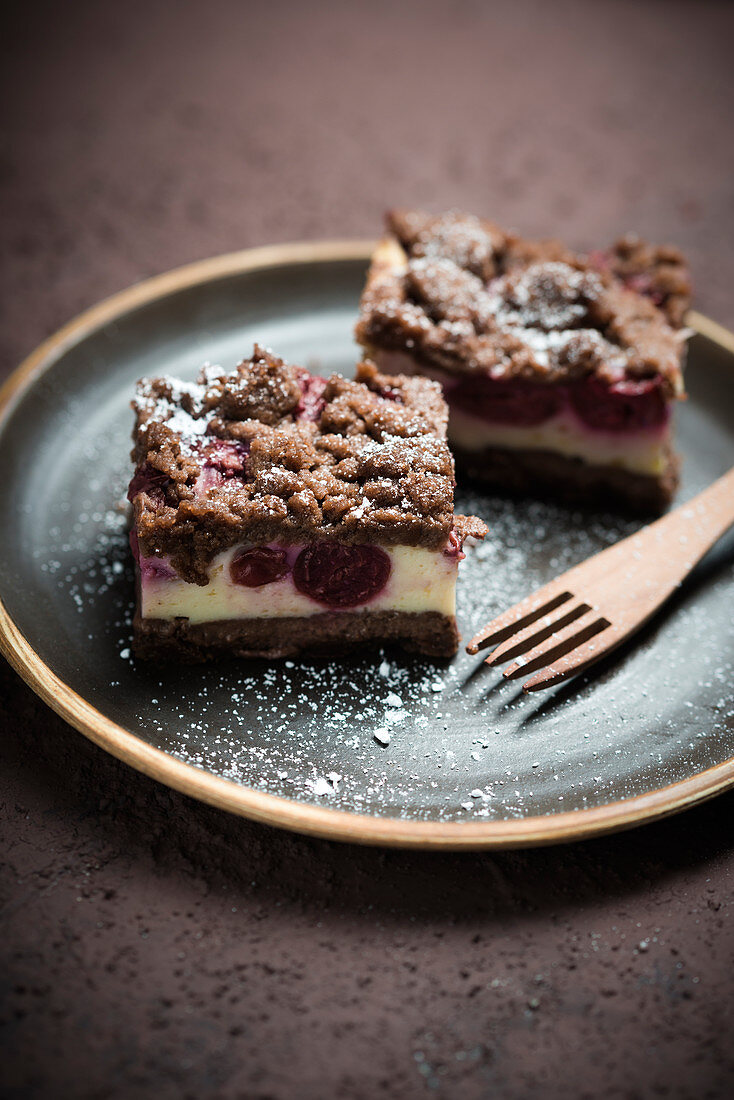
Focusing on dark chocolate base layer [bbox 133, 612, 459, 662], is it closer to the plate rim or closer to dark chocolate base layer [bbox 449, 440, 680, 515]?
the plate rim

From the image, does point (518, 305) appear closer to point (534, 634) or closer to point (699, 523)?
point (699, 523)

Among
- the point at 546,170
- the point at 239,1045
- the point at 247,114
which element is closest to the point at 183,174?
the point at 247,114

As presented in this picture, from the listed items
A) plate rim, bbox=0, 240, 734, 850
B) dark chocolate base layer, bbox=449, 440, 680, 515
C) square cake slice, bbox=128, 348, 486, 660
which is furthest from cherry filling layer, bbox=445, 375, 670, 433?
plate rim, bbox=0, 240, 734, 850

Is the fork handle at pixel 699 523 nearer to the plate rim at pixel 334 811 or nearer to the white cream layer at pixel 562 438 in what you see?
the white cream layer at pixel 562 438

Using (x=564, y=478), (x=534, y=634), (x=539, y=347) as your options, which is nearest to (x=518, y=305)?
(x=539, y=347)

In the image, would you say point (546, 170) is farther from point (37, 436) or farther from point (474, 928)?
point (474, 928)

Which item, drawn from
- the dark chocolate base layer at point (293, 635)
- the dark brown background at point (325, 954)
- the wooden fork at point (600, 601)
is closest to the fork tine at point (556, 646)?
the wooden fork at point (600, 601)
